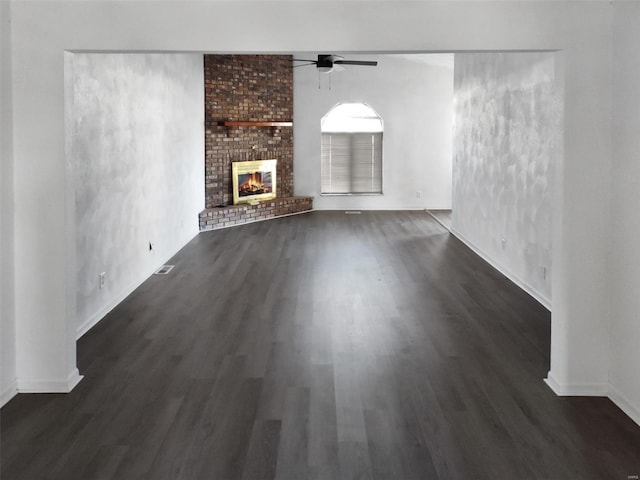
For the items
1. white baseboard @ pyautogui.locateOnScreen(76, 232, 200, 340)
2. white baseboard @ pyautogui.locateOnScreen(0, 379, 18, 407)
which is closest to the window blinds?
white baseboard @ pyautogui.locateOnScreen(76, 232, 200, 340)

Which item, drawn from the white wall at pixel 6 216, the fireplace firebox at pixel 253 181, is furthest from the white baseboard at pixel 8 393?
the fireplace firebox at pixel 253 181

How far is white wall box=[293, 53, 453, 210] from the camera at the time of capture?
13.4 meters

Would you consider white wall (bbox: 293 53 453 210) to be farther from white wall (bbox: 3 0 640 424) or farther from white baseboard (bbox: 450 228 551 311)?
white wall (bbox: 3 0 640 424)

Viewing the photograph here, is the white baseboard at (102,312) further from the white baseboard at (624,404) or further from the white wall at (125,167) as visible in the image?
the white baseboard at (624,404)

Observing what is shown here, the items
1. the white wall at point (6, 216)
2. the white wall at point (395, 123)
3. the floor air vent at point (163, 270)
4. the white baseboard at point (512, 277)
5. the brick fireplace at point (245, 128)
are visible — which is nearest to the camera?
the white wall at point (6, 216)

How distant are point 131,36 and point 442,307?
11.8 feet

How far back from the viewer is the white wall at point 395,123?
43.9ft

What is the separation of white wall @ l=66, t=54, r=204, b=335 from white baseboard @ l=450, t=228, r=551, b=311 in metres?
3.91

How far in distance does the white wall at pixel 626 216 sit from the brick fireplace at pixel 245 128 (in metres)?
7.74

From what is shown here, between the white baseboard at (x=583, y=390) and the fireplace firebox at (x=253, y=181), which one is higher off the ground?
the fireplace firebox at (x=253, y=181)

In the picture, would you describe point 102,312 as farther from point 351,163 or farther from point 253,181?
point 351,163

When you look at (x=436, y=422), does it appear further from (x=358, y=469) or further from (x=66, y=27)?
(x=66, y=27)

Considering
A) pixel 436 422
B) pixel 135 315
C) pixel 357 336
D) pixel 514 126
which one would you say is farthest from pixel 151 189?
pixel 436 422

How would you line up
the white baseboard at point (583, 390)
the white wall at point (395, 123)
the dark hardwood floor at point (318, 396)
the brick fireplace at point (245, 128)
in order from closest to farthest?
the dark hardwood floor at point (318, 396)
the white baseboard at point (583, 390)
the brick fireplace at point (245, 128)
the white wall at point (395, 123)
